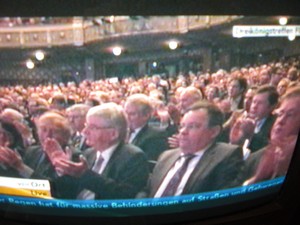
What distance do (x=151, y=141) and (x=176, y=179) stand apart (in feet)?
0.42

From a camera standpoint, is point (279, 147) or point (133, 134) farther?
point (279, 147)

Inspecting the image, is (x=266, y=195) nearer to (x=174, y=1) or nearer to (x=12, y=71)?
(x=174, y=1)

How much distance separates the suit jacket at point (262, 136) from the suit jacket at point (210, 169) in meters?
0.04

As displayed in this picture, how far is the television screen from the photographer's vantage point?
0.98 metres

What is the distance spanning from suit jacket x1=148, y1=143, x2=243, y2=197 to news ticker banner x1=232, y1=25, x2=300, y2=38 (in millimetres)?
258

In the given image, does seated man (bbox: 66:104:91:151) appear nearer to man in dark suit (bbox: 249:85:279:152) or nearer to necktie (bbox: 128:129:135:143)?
necktie (bbox: 128:129:135:143)

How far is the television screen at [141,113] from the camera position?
3.20 ft

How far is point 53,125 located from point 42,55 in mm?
155

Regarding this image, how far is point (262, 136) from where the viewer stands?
1.11 meters

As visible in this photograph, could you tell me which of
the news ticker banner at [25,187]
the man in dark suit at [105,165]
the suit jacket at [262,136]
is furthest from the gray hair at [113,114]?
the suit jacket at [262,136]

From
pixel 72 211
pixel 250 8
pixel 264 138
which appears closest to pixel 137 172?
pixel 72 211

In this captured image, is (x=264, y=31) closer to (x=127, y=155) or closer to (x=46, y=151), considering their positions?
(x=127, y=155)

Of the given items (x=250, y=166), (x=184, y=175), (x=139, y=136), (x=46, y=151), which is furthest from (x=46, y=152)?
(x=250, y=166)

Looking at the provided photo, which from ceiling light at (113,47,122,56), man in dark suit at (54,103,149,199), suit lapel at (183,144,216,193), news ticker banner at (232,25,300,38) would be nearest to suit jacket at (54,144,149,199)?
man in dark suit at (54,103,149,199)
